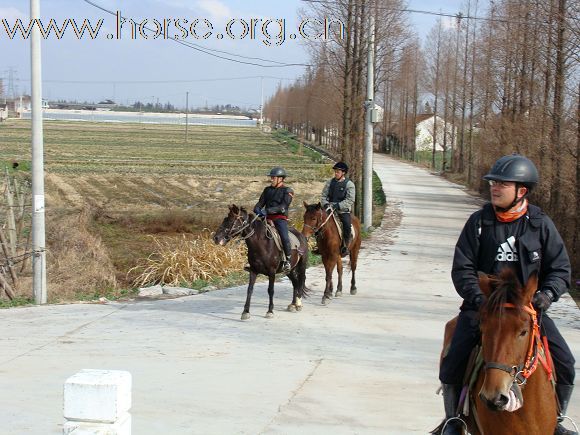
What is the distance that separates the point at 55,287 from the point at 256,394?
871 centimetres

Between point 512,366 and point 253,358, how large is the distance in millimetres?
5943

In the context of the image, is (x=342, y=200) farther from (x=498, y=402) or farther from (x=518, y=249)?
(x=498, y=402)

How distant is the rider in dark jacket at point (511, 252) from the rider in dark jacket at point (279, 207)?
7421 millimetres

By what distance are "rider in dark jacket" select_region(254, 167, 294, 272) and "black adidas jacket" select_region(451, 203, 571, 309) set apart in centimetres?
744

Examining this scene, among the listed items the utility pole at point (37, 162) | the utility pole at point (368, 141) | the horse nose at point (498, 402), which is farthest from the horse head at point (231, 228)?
the utility pole at point (368, 141)

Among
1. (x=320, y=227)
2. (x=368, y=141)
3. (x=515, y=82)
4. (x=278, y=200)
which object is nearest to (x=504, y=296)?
(x=278, y=200)

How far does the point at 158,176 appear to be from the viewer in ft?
149

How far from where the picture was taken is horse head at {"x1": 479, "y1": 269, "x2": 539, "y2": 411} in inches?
168

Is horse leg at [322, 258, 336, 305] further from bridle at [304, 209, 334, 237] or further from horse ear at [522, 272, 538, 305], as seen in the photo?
horse ear at [522, 272, 538, 305]

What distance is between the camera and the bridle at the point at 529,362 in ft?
14.1

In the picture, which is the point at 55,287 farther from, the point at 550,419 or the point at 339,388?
the point at 550,419

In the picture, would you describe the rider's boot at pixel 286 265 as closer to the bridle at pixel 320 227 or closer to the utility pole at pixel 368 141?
the bridle at pixel 320 227

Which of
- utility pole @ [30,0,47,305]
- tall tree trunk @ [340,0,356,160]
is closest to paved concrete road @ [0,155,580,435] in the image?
utility pole @ [30,0,47,305]

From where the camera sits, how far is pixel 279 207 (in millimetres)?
12539
